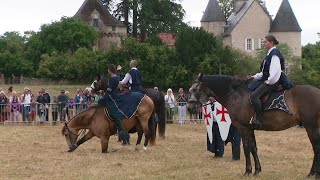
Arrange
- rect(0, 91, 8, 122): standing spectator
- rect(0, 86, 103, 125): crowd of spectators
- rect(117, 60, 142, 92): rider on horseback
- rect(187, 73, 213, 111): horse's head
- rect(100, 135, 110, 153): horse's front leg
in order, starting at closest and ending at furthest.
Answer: rect(187, 73, 213, 111): horse's head → rect(100, 135, 110, 153): horse's front leg → rect(117, 60, 142, 92): rider on horseback → rect(0, 91, 8, 122): standing spectator → rect(0, 86, 103, 125): crowd of spectators

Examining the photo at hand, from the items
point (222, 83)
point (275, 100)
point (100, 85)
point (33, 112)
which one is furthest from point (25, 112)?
point (275, 100)

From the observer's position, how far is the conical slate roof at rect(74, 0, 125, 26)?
82062mm

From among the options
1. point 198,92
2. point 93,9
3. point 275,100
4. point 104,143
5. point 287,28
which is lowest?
point 104,143

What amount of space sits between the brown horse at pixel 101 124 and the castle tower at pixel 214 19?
7040cm

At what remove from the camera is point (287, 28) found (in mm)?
85000

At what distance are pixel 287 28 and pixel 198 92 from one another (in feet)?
246

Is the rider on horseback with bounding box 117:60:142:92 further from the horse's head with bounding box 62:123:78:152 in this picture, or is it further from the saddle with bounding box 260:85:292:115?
the saddle with bounding box 260:85:292:115

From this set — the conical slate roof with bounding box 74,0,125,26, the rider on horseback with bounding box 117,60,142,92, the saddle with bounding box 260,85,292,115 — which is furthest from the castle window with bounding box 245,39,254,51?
the saddle with bounding box 260,85,292,115

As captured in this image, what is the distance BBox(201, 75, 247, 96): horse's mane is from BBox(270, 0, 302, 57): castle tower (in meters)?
74.4

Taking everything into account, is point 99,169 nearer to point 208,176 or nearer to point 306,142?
point 208,176

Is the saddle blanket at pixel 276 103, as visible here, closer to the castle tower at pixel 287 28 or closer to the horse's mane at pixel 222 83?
the horse's mane at pixel 222 83

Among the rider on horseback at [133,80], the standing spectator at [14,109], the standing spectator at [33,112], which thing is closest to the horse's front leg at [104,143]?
the rider on horseback at [133,80]

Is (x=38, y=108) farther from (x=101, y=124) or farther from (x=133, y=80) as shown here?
(x=101, y=124)

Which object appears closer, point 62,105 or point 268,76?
point 268,76
